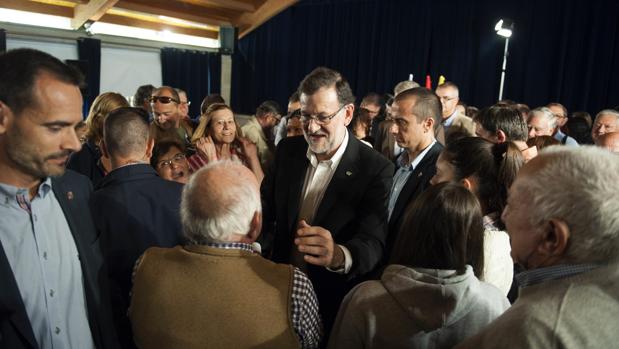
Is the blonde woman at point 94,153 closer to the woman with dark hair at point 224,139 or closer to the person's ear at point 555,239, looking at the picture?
the woman with dark hair at point 224,139

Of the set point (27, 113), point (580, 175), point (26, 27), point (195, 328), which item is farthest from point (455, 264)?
point (26, 27)

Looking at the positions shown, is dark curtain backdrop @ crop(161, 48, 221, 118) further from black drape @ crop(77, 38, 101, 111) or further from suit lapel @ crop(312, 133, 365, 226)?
suit lapel @ crop(312, 133, 365, 226)

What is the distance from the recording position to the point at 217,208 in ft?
4.07

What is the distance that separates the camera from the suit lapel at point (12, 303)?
1097 mm

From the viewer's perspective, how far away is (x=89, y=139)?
2.99 m

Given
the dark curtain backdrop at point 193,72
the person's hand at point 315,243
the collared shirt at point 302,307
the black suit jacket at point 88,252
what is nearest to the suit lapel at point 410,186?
the person's hand at point 315,243

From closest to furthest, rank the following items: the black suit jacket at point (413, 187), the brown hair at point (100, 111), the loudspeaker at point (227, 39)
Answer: the black suit jacket at point (413, 187) → the brown hair at point (100, 111) → the loudspeaker at point (227, 39)

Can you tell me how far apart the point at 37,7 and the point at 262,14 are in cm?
395

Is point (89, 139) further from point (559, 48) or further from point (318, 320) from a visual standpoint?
point (559, 48)

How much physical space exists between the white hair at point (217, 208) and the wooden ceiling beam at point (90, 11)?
6.79 metres

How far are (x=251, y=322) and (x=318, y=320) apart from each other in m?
0.28

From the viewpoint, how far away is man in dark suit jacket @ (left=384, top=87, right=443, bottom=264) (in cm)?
235

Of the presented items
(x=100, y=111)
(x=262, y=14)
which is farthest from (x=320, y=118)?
(x=262, y=14)

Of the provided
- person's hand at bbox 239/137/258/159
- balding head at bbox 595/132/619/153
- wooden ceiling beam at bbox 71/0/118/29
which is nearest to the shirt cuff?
person's hand at bbox 239/137/258/159
